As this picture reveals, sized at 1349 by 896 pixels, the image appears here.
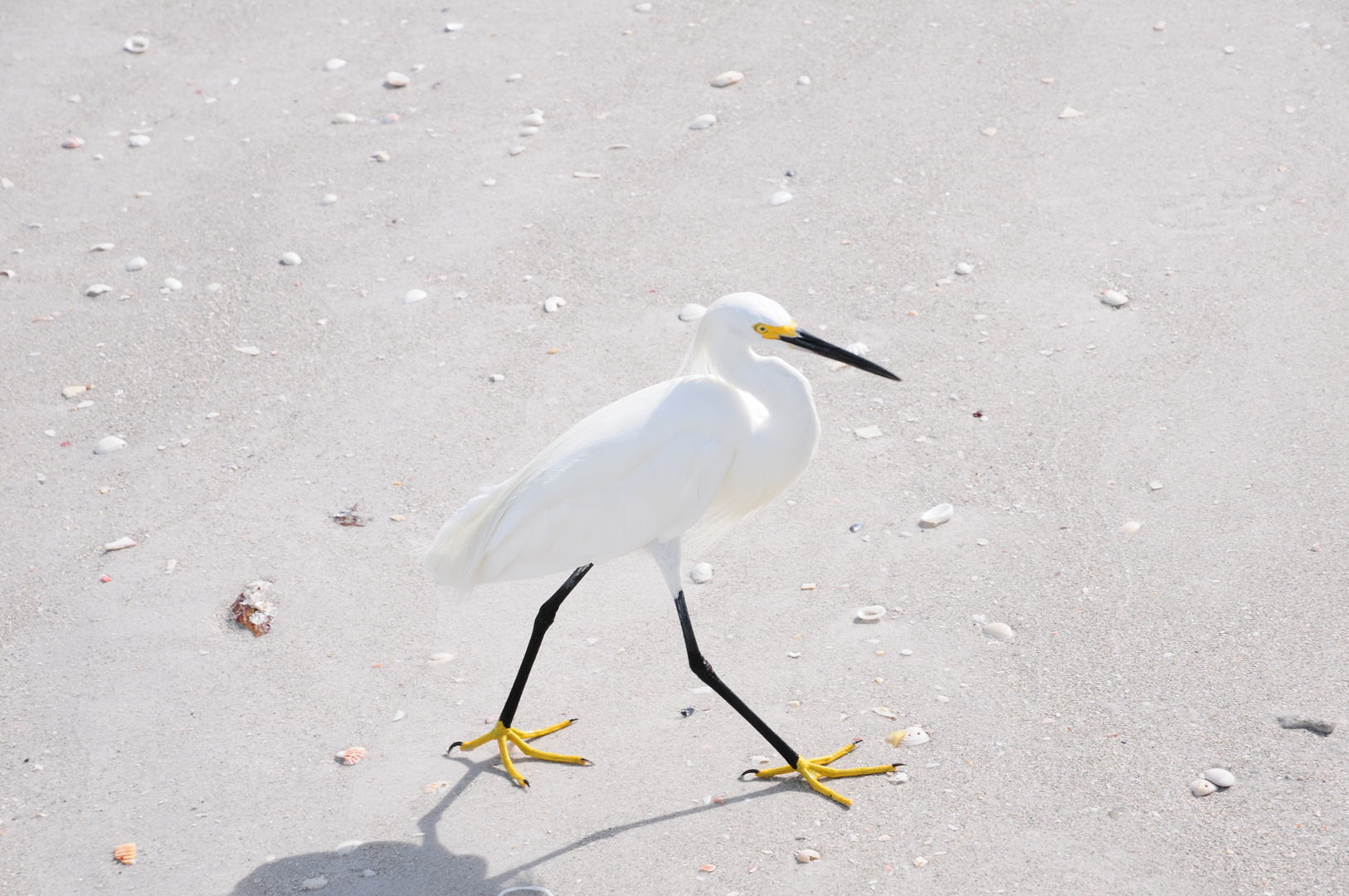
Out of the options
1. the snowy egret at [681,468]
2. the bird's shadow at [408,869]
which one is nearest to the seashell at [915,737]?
the snowy egret at [681,468]

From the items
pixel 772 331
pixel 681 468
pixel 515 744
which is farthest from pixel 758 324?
pixel 515 744

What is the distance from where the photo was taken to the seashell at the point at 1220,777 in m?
3.32

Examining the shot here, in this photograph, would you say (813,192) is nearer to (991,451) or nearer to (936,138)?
(936,138)

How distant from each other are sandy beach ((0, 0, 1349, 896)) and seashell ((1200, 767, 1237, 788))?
0.19 feet

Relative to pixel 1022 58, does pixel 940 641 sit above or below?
below

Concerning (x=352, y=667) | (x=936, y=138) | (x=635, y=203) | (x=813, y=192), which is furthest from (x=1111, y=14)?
(x=352, y=667)

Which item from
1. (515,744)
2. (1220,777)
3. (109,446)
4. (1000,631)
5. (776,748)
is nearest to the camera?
(1220,777)

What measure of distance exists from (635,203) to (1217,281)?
2.98 meters

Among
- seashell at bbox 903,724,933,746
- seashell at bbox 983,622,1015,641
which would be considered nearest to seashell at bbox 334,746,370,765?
seashell at bbox 903,724,933,746

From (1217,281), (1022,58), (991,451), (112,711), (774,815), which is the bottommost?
(112,711)

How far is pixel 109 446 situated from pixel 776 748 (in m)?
3.30

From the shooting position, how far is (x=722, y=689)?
3562 millimetres

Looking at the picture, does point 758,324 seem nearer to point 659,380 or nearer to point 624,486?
point 624,486

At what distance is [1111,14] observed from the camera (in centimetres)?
739
